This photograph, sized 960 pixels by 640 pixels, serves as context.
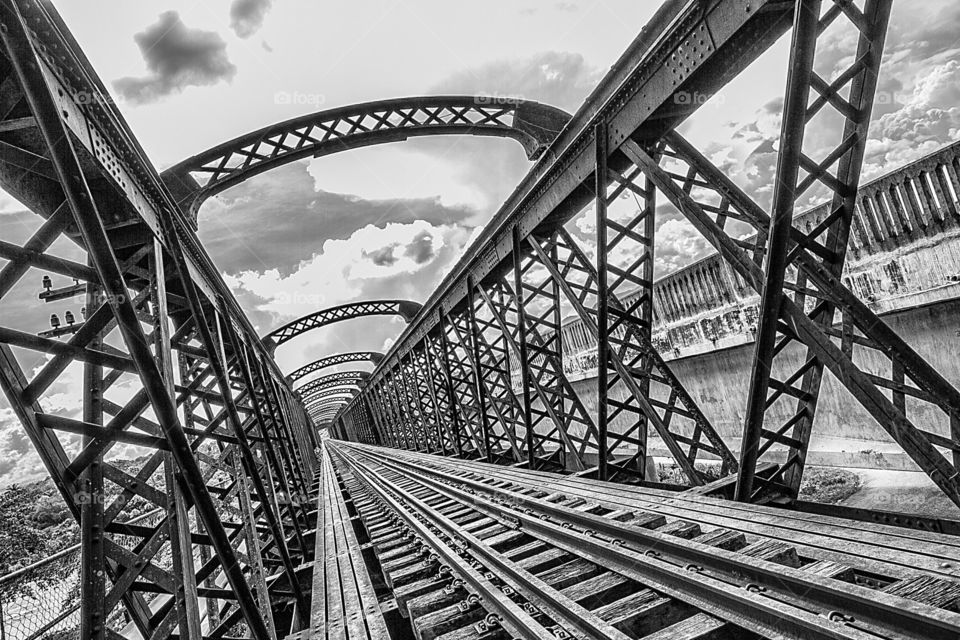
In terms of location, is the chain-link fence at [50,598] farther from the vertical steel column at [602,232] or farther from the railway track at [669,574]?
the vertical steel column at [602,232]

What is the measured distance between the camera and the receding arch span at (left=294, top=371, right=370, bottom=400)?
121ft

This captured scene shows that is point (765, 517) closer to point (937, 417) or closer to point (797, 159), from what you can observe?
point (797, 159)

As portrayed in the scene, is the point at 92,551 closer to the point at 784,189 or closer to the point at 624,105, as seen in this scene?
the point at 784,189

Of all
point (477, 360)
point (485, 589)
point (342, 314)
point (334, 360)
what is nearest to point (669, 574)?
point (485, 589)

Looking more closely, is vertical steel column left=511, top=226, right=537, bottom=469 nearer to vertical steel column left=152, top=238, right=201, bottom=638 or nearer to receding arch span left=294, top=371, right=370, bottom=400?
vertical steel column left=152, top=238, right=201, bottom=638

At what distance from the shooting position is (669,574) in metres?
3.02

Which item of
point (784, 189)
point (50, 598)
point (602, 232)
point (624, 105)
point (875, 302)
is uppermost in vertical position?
point (624, 105)

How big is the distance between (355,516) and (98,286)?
5.96m

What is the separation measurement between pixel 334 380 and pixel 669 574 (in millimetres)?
37718

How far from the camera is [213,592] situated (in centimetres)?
462

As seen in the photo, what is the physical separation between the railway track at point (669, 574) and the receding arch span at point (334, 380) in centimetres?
3247

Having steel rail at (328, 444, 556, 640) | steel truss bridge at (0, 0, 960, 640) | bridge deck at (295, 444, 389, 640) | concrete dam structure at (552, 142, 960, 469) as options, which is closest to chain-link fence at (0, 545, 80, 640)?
steel truss bridge at (0, 0, 960, 640)

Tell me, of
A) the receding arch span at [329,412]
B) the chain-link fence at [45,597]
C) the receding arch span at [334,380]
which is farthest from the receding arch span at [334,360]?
the receding arch span at [329,412]

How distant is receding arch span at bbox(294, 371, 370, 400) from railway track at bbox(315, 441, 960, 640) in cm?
3247
